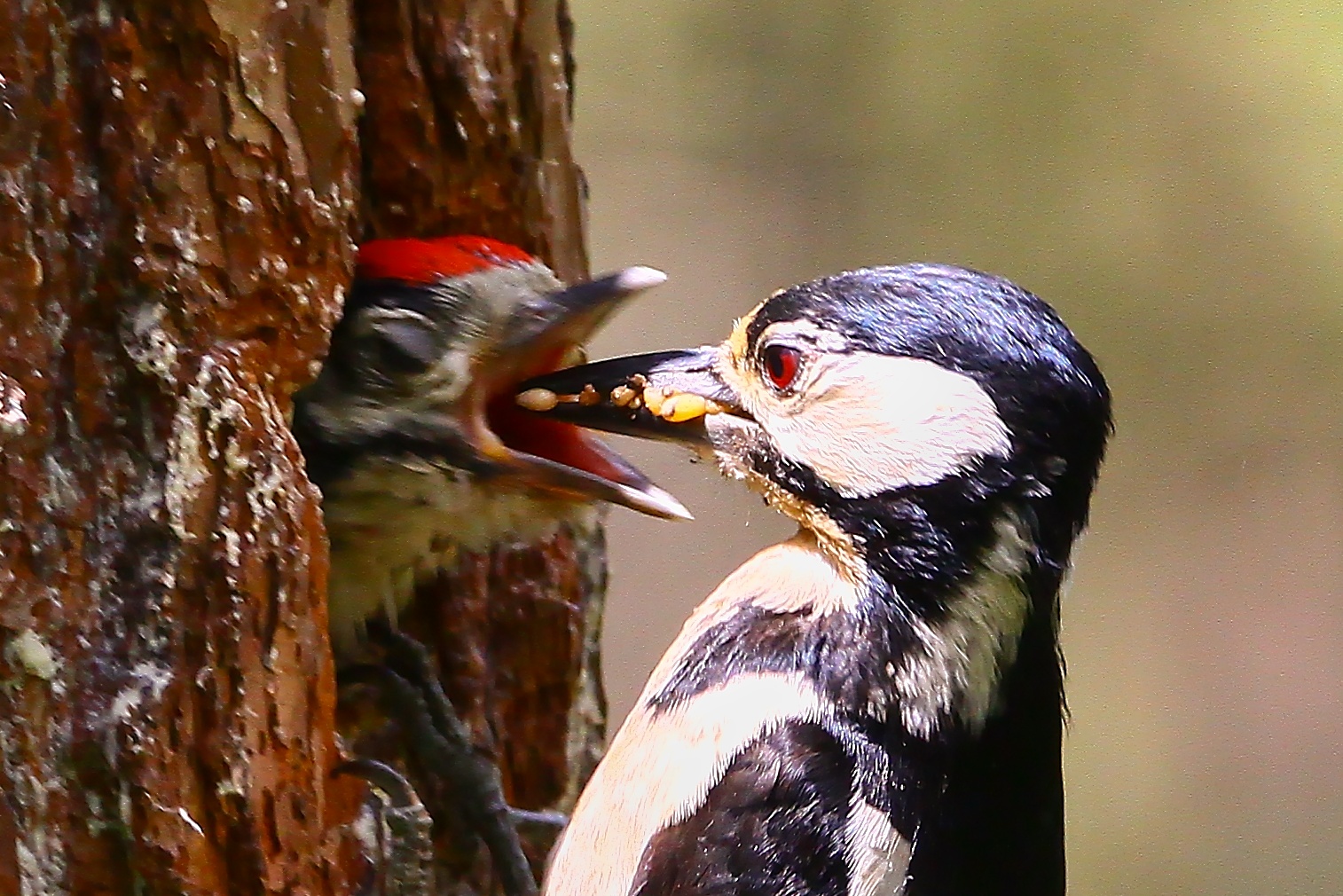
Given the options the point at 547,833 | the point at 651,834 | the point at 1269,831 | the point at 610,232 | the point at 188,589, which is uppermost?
the point at 610,232

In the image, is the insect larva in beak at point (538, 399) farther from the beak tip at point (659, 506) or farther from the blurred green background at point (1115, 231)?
the blurred green background at point (1115, 231)

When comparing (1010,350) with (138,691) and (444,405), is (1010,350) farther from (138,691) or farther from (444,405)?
(138,691)

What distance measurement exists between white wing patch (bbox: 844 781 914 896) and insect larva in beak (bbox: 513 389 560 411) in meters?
0.34

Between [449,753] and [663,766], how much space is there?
1.08ft

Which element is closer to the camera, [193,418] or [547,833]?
[193,418]

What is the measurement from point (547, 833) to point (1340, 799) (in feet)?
3.69

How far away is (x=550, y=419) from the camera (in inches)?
37.1

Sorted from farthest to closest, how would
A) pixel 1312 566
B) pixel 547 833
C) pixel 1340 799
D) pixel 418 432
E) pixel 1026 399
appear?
1. pixel 1340 799
2. pixel 1312 566
3. pixel 547 833
4. pixel 418 432
5. pixel 1026 399

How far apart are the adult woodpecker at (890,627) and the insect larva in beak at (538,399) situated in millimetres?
158

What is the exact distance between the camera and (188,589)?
787 mm

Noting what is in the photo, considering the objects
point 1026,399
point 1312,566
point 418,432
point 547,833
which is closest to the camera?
point 1026,399

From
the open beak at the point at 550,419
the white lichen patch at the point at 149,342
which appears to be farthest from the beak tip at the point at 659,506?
the white lichen patch at the point at 149,342

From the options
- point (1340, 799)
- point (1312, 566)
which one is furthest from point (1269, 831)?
point (1312, 566)

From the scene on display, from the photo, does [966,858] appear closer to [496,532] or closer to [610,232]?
[496,532]
